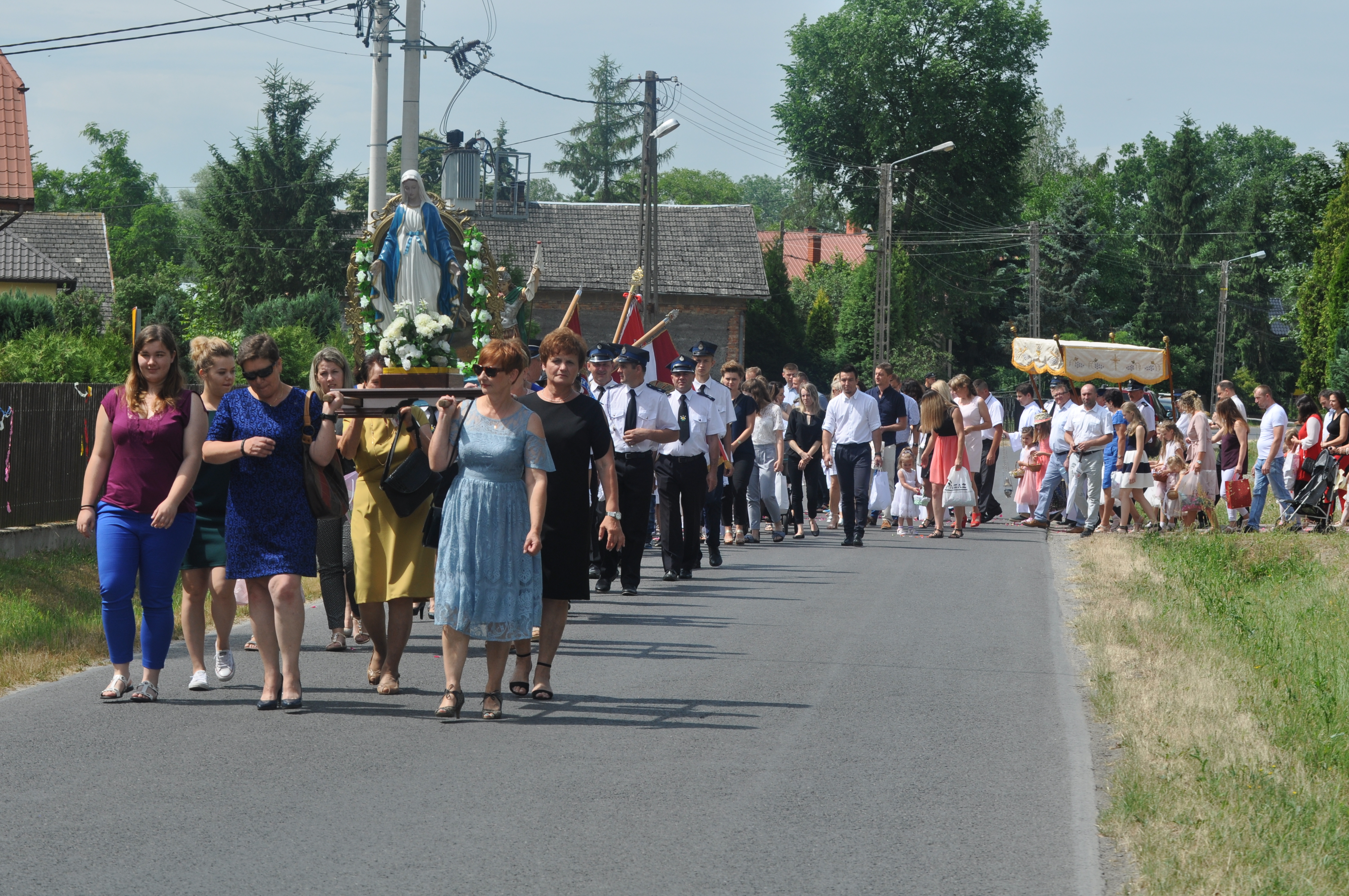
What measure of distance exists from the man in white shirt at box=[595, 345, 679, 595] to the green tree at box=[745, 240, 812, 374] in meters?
42.8

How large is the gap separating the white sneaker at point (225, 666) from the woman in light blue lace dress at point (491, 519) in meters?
1.65

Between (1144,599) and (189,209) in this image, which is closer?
(1144,599)

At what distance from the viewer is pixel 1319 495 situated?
19156 millimetres

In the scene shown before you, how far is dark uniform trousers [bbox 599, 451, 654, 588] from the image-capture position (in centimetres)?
1223

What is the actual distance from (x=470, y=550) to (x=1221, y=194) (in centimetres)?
9639

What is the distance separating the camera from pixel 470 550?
23.8ft

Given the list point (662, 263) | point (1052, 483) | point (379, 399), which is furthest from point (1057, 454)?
point (662, 263)

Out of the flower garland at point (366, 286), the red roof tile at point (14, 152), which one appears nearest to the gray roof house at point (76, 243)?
the red roof tile at point (14, 152)

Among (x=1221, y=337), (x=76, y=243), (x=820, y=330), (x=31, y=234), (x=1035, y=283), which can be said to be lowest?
(x=820, y=330)

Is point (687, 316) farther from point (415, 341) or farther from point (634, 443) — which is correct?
point (415, 341)

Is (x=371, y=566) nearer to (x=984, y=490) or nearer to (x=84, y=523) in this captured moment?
(x=84, y=523)

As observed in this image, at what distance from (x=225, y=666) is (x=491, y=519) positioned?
2186 mm

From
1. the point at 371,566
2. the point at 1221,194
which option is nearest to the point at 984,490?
the point at 371,566

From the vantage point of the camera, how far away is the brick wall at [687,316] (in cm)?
5303
